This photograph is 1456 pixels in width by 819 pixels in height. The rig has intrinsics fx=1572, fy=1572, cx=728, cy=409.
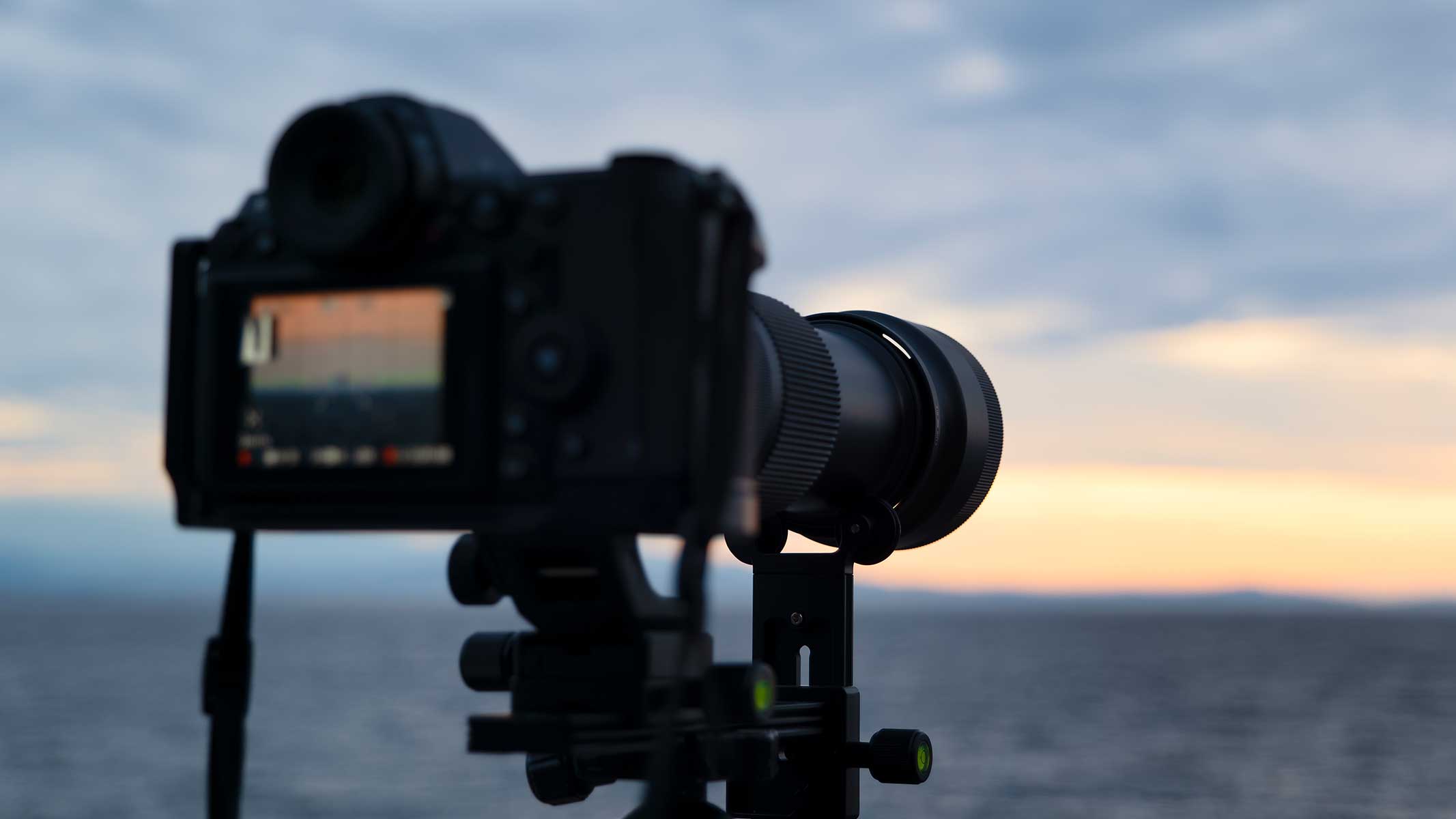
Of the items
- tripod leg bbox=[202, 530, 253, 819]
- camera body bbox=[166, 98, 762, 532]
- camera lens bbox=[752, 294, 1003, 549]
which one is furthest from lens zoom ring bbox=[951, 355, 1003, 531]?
tripod leg bbox=[202, 530, 253, 819]

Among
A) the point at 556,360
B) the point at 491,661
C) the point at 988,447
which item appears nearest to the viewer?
the point at 556,360

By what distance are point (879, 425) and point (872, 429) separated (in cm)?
3

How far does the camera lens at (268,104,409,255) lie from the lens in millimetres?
1642

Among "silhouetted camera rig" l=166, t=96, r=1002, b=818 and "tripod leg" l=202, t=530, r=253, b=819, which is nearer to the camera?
"silhouetted camera rig" l=166, t=96, r=1002, b=818

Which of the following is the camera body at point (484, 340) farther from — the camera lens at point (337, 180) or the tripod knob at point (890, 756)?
the tripod knob at point (890, 756)

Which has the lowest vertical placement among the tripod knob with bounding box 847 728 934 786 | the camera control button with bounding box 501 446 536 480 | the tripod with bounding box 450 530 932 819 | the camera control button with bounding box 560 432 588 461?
the tripod knob with bounding box 847 728 934 786

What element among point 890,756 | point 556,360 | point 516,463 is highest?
point 556,360

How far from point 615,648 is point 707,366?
0.40 metres

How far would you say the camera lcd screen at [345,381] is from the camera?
5.38ft

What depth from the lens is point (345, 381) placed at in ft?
5.47

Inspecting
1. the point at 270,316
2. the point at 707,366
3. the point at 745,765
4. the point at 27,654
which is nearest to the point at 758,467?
the point at 745,765

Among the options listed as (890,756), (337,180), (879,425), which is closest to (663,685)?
(337,180)

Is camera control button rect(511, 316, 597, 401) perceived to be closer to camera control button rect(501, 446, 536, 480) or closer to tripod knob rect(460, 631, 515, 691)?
camera control button rect(501, 446, 536, 480)

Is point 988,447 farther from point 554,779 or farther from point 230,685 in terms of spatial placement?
point 230,685
